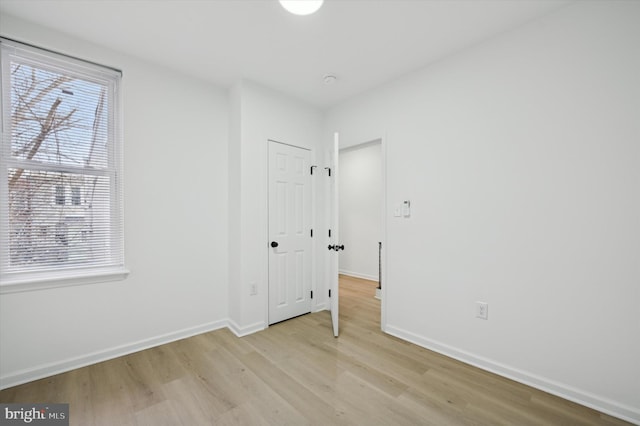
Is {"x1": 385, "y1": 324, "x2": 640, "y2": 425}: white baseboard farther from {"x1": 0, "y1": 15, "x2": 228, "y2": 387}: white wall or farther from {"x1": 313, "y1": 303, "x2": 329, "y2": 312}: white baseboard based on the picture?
{"x1": 0, "y1": 15, "x2": 228, "y2": 387}: white wall

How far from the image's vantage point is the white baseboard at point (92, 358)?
195cm

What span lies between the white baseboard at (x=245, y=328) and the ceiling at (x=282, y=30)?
2.65m

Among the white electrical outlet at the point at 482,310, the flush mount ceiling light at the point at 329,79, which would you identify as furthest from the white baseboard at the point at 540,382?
the flush mount ceiling light at the point at 329,79

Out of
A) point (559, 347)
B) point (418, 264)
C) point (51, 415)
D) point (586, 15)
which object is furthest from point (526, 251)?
point (51, 415)

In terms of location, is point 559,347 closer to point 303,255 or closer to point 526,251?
point 526,251

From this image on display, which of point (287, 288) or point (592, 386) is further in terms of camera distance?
point (287, 288)

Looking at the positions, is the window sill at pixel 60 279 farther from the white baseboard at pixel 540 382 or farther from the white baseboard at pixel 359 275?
the white baseboard at pixel 359 275

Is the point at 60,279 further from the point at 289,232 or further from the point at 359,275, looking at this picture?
the point at 359,275

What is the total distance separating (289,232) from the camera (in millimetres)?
3213

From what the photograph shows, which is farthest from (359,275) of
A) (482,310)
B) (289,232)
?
(482,310)

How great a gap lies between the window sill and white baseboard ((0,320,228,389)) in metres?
0.61

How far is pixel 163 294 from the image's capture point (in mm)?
2615

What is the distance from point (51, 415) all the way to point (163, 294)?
1.07m

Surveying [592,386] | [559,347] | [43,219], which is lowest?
[592,386]
